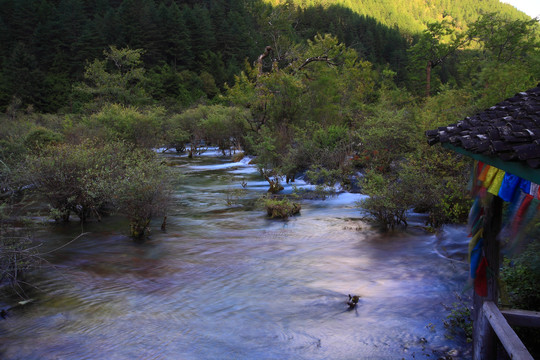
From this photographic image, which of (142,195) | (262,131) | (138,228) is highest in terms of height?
(262,131)

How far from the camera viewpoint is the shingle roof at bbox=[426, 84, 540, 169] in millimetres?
3156

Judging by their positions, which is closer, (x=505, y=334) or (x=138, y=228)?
(x=505, y=334)

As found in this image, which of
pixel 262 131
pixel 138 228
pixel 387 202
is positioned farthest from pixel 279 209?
pixel 262 131

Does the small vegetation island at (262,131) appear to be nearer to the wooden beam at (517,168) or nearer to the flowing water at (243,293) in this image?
the wooden beam at (517,168)

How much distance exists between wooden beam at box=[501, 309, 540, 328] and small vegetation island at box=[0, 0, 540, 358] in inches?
16.2

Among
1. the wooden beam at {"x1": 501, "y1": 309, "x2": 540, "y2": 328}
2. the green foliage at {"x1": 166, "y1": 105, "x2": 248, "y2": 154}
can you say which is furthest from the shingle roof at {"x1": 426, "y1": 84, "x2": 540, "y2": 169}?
the green foliage at {"x1": 166, "y1": 105, "x2": 248, "y2": 154}

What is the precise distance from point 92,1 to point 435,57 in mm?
75851

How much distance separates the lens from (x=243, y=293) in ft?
28.1

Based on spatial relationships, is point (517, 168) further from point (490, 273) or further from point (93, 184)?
→ point (93, 184)

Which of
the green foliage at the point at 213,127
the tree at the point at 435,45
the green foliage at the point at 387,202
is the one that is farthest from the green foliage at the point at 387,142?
the tree at the point at 435,45

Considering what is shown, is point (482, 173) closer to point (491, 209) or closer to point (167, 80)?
point (491, 209)

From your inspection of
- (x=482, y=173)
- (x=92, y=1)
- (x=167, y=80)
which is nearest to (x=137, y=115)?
(x=482, y=173)

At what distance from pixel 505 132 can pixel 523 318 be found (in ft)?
7.37

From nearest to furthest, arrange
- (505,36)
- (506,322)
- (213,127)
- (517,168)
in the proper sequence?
1. (517,168)
2. (506,322)
3. (505,36)
4. (213,127)
